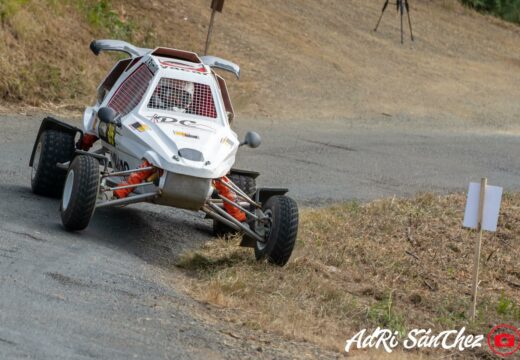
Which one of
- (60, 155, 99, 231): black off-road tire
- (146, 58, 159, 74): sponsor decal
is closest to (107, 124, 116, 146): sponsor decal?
(146, 58, 159, 74): sponsor decal

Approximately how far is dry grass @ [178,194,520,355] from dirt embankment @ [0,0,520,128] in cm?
743

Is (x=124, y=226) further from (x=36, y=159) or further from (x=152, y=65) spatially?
(x=152, y=65)

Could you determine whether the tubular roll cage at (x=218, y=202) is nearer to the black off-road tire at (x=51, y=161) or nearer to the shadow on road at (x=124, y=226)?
the shadow on road at (x=124, y=226)

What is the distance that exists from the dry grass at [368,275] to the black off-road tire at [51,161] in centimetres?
182

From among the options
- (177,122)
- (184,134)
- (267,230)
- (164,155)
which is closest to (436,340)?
(267,230)

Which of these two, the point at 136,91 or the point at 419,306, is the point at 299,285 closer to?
the point at 419,306

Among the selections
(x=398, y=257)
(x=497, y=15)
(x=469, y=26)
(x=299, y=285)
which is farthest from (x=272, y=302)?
(x=497, y=15)

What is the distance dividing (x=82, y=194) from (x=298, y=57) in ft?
57.3

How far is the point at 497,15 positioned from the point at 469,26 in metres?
3.75

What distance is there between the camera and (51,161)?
12312mm

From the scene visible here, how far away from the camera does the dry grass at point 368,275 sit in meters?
9.65

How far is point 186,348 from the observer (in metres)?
7.84

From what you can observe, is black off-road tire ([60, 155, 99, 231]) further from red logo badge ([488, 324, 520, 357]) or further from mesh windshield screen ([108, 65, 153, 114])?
red logo badge ([488, 324, 520, 357])

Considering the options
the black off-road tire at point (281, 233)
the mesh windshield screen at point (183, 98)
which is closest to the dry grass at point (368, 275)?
the black off-road tire at point (281, 233)
